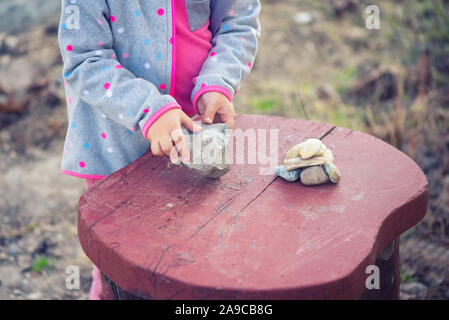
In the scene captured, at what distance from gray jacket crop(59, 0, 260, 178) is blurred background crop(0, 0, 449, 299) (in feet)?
1.85

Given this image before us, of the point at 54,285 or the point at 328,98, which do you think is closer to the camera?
the point at 54,285

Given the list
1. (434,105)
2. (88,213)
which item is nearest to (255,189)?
(88,213)

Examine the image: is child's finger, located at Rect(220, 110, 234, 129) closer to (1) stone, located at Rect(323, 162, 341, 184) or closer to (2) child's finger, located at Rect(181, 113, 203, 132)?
(2) child's finger, located at Rect(181, 113, 203, 132)

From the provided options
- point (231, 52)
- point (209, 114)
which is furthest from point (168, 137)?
point (231, 52)

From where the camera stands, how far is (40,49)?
4129mm

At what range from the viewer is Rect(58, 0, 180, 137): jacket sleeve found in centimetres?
137

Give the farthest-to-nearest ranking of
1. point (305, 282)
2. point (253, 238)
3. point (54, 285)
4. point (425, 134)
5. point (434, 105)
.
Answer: point (434, 105) < point (425, 134) < point (54, 285) < point (253, 238) < point (305, 282)

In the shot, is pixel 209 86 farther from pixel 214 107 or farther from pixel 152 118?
pixel 152 118

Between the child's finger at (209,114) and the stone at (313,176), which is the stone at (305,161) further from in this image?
the child's finger at (209,114)

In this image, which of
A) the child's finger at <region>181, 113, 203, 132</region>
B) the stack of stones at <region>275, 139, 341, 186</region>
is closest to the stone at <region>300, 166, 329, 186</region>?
the stack of stones at <region>275, 139, 341, 186</region>

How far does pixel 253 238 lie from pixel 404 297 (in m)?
1.25

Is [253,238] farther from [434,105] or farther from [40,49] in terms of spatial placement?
[40,49]

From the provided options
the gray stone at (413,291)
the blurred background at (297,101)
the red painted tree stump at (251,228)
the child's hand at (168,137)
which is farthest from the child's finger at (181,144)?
the gray stone at (413,291)

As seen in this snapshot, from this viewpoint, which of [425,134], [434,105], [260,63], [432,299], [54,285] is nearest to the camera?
[432,299]
